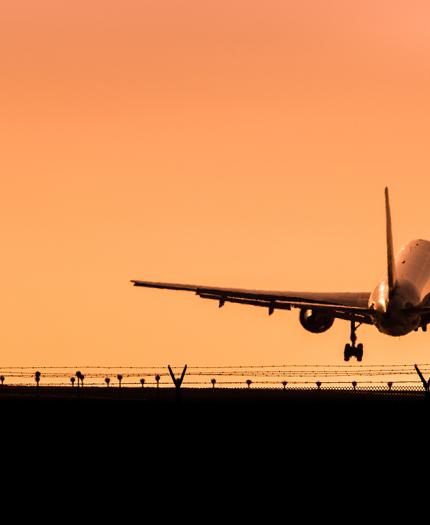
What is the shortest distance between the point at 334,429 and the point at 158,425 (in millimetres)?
5883

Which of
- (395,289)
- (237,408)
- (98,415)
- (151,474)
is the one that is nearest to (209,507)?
(151,474)

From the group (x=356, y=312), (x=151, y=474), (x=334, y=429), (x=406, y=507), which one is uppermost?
(x=356, y=312)

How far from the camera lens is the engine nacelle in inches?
3632

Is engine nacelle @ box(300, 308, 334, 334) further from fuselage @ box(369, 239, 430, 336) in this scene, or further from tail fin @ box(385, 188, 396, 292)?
tail fin @ box(385, 188, 396, 292)

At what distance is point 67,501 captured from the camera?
2375 centimetres

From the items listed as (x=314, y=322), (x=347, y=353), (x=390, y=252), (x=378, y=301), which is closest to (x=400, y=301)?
(x=378, y=301)

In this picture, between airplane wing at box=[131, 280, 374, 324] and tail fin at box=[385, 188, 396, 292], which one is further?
tail fin at box=[385, 188, 396, 292]

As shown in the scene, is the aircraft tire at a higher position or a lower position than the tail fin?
lower

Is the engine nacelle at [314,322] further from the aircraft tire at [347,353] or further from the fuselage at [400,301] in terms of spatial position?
the fuselage at [400,301]

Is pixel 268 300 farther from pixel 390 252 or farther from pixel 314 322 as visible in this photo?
pixel 390 252

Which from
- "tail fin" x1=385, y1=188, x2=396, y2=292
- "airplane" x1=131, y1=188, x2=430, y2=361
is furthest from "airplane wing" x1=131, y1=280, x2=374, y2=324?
"tail fin" x1=385, y1=188, x2=396, y2=292

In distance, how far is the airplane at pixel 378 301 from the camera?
8344cm

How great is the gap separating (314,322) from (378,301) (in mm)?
8968

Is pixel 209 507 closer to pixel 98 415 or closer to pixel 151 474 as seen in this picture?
pixel 151 474
